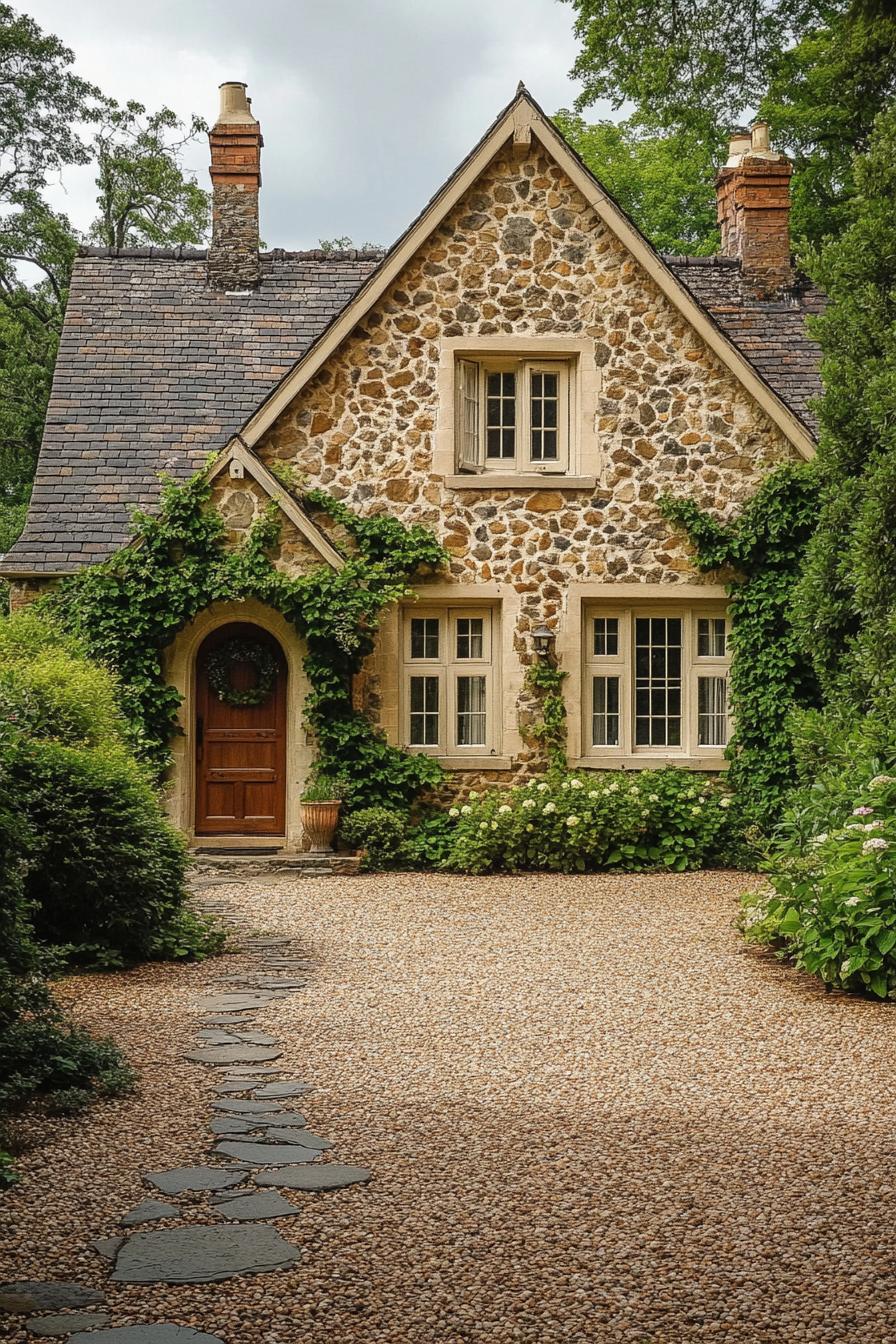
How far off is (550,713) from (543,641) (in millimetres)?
736

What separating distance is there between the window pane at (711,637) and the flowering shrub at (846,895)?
6.13m

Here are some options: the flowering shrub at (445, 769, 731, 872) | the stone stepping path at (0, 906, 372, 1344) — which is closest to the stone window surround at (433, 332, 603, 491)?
the flowering shrub at (445, 769, 731, 872)

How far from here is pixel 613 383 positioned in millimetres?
14781

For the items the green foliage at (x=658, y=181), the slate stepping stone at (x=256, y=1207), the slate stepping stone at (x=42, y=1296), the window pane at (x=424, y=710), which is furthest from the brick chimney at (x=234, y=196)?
the slate stepping stone at (x=42, y=1296)

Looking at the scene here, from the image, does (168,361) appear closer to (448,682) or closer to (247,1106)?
(448,682)

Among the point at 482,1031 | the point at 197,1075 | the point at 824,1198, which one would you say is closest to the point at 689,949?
the point at 482,1031

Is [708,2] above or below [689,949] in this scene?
above

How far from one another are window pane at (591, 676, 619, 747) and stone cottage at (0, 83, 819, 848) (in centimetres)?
2

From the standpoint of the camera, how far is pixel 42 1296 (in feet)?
12.2

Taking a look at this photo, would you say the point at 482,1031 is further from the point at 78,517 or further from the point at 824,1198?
the point at 78,517

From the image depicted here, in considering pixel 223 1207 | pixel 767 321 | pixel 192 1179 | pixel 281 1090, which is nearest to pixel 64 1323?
Answer: pixel 223 1207

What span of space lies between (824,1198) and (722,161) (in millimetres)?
22442

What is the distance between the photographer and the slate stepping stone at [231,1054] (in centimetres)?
635

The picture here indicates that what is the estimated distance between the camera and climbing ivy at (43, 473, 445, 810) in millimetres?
13750
